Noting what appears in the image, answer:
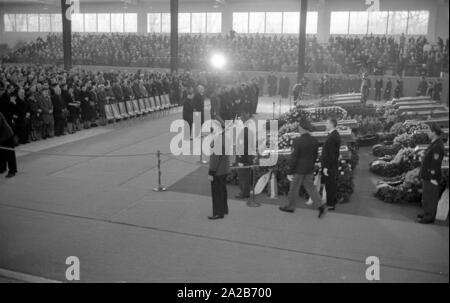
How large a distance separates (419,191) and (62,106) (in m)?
11.9

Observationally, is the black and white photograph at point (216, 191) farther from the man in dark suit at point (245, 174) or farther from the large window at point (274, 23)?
the large window at point (274, 23)

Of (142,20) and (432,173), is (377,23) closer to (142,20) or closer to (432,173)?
(142,20)

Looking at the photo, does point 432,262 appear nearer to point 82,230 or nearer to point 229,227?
point 229,227

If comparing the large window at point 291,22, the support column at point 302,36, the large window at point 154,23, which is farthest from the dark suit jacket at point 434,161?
the large window at point 154,23

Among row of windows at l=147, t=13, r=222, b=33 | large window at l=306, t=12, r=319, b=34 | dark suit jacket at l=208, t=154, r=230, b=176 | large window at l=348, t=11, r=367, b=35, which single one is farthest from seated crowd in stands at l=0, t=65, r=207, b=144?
row of windows at l=147, t=13, r=222, b=33

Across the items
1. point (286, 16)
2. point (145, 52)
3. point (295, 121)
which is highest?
point (286, 16)

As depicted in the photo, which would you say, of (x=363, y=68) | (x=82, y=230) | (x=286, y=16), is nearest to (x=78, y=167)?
(x=82, y=230)

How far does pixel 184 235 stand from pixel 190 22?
42.0m

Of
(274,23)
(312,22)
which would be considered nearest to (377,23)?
(312,22)

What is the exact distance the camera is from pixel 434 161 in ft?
27.5

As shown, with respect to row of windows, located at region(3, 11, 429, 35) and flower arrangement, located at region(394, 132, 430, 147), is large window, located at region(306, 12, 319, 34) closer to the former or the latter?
row of windows, located at region(3, 11, 429, 35)

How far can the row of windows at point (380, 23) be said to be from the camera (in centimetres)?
3912

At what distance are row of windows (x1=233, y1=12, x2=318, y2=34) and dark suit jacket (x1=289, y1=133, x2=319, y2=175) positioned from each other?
35998 mm

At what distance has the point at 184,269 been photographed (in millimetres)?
6844
